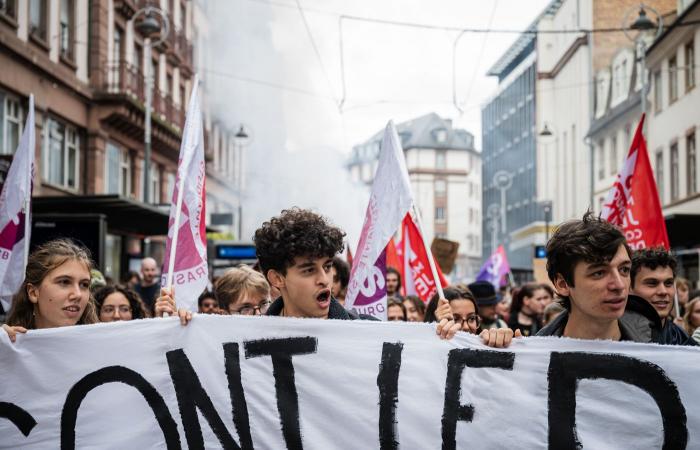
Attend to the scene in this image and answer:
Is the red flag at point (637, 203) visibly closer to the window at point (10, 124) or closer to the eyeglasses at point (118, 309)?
the eyeglasses at point (118, 309)

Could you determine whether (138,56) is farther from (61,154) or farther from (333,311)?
(333,311)

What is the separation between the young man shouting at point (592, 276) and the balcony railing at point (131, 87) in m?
21.1

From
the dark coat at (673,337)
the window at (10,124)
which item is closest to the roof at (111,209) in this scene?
the window at (10,124)

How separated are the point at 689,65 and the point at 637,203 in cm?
2116

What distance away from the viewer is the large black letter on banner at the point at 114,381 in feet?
13.9

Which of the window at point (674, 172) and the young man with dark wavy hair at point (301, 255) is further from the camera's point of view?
the window at point (674, 172)

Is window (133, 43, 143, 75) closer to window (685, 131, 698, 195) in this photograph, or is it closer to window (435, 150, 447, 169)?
window (685, 131, 698, 195)

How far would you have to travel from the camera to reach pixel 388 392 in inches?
165

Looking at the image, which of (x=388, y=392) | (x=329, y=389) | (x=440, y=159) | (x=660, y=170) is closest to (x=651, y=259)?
(x=388, y=392)

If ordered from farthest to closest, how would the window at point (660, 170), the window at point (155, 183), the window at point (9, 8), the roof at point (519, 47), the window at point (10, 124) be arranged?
the roof at point (519, 47), the window at point (660, 170), the window at point (155, 183), the window at point (10, 124), the window at point (9, 8)

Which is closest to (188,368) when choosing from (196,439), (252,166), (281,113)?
(196,439)

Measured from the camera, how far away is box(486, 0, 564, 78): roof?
56781 mm

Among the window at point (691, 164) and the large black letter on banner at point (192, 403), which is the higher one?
the window at point (691, 164)

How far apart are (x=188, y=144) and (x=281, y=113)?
43946 millimetres
